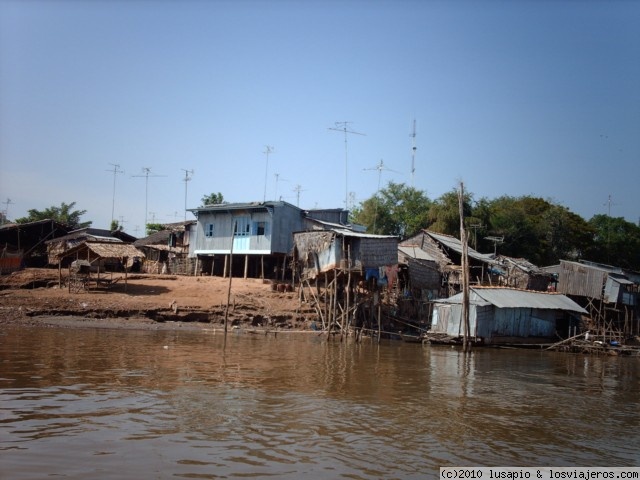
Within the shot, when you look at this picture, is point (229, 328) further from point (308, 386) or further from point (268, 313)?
point (308, 386)

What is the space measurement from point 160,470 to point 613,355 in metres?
26.8

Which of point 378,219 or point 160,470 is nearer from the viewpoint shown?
point 160,470

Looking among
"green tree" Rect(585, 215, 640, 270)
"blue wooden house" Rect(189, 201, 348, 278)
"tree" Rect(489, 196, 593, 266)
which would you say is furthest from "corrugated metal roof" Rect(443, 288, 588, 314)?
"green tree" Rect(585, 215, 640, 270)

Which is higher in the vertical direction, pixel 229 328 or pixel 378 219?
pixel 378 219

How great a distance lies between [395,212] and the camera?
49031 mm

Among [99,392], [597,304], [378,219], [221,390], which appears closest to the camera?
[99,392]

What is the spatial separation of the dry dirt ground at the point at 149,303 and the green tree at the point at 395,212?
1862 centimetres

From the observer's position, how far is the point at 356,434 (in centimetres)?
998

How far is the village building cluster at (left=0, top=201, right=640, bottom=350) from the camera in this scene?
27.2 meters

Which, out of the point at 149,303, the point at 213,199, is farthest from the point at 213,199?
the point at 149,303

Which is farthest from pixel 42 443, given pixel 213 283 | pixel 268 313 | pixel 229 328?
pixel 213 283

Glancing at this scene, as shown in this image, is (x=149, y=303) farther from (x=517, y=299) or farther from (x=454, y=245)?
(x=454, y=245)

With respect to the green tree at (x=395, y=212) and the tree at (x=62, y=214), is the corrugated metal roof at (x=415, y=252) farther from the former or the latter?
the tree at (x=62, y=214)

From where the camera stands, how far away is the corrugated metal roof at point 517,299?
1079 inches
